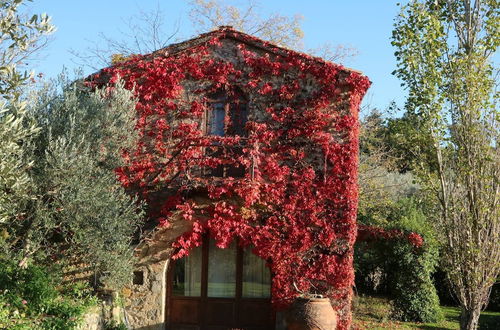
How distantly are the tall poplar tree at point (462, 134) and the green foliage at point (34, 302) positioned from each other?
7.75 meters

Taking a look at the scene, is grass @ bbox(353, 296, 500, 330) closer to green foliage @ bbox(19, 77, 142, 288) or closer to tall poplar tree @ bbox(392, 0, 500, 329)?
tall poplar tree @ bbox(392, 0, 500, 329)

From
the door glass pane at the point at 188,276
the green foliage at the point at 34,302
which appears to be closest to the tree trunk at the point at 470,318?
the door glass pane at the point at 188,276

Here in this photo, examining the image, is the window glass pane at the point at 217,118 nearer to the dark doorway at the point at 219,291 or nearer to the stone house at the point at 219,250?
the stone house at the point at 219,250

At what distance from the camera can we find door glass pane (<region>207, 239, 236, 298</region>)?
43.5 feet

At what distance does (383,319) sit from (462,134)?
6780 millimetres

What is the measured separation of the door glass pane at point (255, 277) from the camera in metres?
13.2

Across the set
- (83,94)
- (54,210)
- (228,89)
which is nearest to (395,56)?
(228,89)

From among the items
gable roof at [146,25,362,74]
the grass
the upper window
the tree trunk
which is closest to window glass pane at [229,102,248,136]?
the upper window

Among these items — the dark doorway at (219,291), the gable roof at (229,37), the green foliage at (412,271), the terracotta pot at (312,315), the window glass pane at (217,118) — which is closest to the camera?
the terracotta pot at (312,315)

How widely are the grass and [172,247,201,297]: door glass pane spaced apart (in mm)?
4188

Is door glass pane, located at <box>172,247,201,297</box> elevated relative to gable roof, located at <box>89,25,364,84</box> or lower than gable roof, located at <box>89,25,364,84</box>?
lower

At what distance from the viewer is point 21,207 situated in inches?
386

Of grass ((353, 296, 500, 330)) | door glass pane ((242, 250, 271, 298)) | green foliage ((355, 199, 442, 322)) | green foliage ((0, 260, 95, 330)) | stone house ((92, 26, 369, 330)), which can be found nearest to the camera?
green foliage ((0, 260, 95, 330))

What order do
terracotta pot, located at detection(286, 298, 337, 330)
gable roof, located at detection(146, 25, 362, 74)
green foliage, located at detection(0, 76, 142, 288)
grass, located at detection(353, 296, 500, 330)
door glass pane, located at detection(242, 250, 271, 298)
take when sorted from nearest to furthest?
green foliage, located at detection(0, 76, 142, 288)
terracotta pot, located at detection(286, 298, 337, 330)
door glass pane, located at detection(242, 250, 271, 298)
gable roof, located at detection(146, 25, 362, 74)
grass, located at detection(353, 296, 500, 330)
